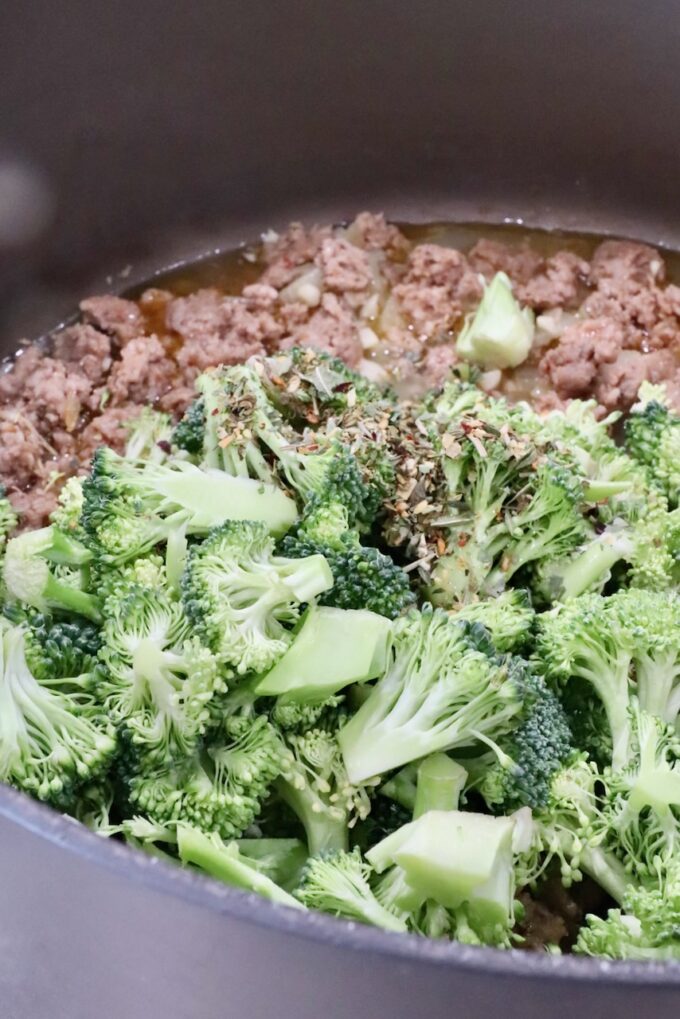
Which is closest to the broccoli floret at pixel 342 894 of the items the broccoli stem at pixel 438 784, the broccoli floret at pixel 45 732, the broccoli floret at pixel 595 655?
the broccoli stem at pixel 438 784

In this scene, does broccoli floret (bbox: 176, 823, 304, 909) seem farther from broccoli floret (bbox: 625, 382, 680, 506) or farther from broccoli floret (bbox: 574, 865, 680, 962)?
broccoli floret (bbox: 625, 382, 680, 506)

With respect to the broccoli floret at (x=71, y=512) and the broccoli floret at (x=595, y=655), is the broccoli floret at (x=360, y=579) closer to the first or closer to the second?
the broccoli floret at (x=595, y=655)

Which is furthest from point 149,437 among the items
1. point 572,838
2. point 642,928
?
point 642,928

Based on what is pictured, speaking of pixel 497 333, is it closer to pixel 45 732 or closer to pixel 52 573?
pixel 52 573

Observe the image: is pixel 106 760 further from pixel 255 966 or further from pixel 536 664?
pixel 536 664

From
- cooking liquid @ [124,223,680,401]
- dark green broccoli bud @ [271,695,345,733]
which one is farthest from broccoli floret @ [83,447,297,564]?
cooking liquid @ [124,223,680,401]

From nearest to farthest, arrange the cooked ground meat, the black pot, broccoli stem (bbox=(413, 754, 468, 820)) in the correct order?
broccoli stem (bbox=(413, 754, 468, 820)), the cooked ground meat, the black pot
